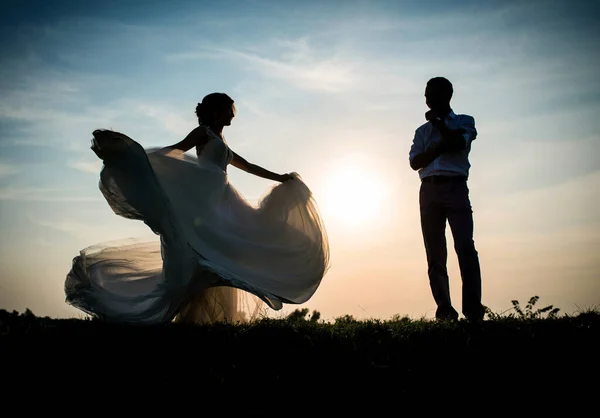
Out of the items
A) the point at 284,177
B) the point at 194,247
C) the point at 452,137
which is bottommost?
the point at 194,247

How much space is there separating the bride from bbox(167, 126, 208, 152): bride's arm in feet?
0.04

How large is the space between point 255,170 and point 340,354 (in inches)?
139

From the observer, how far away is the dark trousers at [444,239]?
24.7ft

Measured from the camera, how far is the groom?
7.59 metres

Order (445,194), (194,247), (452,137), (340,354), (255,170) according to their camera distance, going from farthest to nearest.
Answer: (255,170), (445,194), (452,137), (194,247), (340,354)

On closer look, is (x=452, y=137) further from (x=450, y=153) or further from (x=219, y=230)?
(x=219, y=230)

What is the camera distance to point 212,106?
7969 mm

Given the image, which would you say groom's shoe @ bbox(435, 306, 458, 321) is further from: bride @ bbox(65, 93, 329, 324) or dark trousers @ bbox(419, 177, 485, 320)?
bride @ bbox(65, 93, 329, 324)

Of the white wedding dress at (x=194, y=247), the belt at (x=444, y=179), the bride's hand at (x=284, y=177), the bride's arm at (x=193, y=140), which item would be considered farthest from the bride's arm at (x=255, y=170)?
the belt at (x=444, y=179)

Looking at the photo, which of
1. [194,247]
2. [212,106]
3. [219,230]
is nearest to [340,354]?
[194,247]

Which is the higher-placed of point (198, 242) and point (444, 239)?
point (444, 239)

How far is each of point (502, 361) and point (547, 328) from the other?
1.25 metres

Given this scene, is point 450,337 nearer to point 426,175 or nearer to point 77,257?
point 426,175

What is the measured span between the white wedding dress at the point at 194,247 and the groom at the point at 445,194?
1.45 metres
